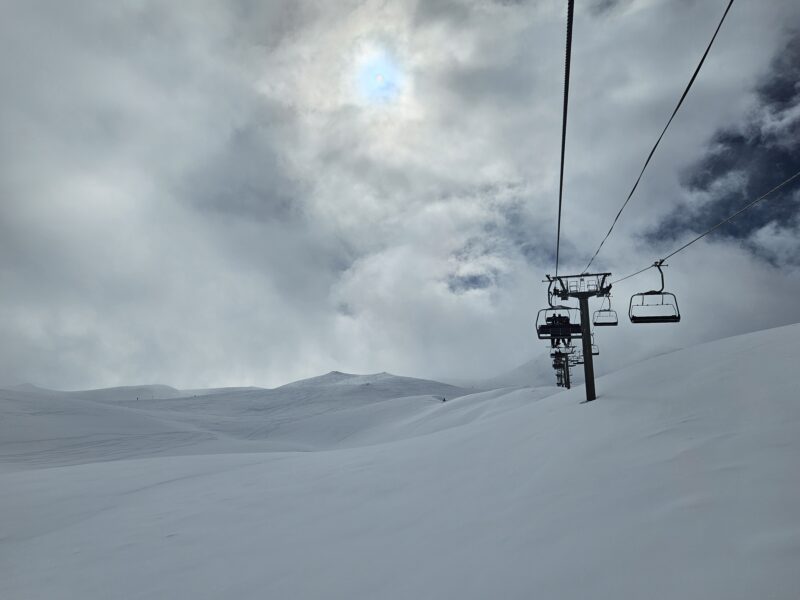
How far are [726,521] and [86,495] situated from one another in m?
13.4

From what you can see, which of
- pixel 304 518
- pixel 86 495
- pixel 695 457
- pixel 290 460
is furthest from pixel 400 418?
pixel 695 457

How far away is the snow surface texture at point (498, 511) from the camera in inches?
136

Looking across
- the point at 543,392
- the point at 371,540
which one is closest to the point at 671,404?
the point at 371,540

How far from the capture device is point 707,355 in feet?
32.4

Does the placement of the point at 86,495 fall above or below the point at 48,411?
below

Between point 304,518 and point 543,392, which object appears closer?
point 304,518

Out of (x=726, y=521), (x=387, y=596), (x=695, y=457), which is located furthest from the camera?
(x=695, y=457)

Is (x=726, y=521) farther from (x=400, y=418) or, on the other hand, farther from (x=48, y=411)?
(x=48, y=411)

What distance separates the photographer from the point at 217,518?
7727mm

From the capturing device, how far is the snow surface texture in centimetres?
345

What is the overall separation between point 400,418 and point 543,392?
13.2 m

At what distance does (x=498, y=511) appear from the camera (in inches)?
210

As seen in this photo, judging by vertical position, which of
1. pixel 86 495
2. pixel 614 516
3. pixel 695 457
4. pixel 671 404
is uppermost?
pixel 671 404

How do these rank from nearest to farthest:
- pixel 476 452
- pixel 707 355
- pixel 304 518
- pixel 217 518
→ pixel 304 518, pixel 217 518, pixel 476 452, pixel 707 355
